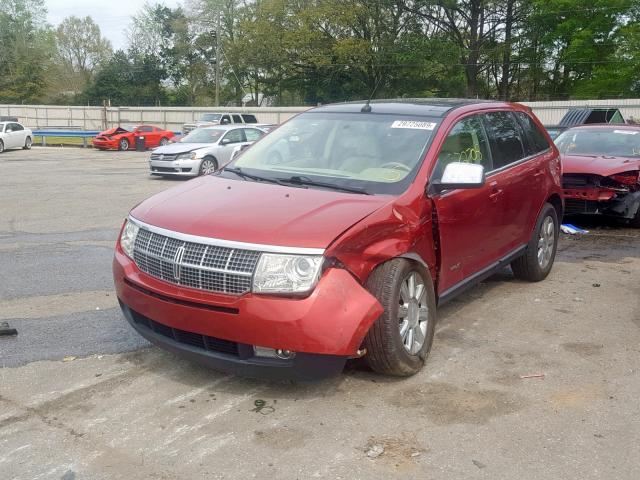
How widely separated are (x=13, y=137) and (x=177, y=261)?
33.0 m

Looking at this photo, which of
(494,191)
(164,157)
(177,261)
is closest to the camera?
(177,261)

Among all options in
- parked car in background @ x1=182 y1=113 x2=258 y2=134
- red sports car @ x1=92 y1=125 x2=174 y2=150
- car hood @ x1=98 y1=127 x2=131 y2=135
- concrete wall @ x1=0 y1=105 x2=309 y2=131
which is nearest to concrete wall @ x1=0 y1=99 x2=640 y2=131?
concrete wall @ x1=0 y1=105 x2=309 y2=131

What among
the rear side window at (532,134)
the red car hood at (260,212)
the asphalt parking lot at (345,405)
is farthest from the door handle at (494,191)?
the red car hood at (260,212)

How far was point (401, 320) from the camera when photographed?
428cm

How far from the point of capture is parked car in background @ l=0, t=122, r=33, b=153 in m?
32.5

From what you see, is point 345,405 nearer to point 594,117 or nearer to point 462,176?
point 462,176

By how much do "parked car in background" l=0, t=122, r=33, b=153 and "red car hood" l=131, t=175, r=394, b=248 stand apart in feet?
103

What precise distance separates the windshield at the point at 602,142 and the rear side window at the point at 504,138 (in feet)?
15.0

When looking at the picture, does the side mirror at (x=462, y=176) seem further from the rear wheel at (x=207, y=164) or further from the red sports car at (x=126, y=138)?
the red sports car at (x=126, y=138)

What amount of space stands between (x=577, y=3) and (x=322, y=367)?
52348mm

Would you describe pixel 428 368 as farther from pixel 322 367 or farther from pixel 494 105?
pixel 494 105

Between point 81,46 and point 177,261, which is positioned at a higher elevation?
point 81,46

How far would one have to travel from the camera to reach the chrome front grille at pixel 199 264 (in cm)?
375

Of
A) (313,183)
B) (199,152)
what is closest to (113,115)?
(199,152)
